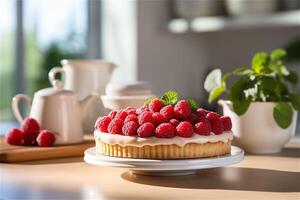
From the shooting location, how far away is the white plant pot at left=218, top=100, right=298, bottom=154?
61.4 inches

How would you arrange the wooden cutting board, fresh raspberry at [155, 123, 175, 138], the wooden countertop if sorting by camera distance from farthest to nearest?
1. the wooden cutting board
2. fresh raspberry at [155, 123, 175, 138]
3. the wooden countertop

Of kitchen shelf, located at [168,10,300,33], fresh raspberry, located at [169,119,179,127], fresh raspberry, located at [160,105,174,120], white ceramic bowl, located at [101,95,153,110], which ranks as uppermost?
kitchen shelf, located at [168,10,300,33]

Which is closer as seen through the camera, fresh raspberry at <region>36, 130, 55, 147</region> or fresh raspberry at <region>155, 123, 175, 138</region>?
fresh raspberry at <region>155, 123, 175, 138</region>

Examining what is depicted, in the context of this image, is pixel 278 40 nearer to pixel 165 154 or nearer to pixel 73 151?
pixel 73 151

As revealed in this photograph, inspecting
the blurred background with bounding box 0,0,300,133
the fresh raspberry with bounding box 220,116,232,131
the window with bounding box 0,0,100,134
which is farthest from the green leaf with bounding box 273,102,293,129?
the window with bounding box 0,0,100,134

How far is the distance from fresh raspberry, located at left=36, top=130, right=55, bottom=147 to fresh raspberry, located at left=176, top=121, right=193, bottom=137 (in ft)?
1.52

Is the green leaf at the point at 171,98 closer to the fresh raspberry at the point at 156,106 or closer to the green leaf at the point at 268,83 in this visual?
the fresh raspberry at the point at 156,106

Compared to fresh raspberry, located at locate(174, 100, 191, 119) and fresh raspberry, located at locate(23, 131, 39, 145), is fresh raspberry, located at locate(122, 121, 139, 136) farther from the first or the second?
fresh raspberry, located at locate(23, 131, 39, 145)

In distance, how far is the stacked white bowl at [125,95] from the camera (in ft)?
5.66

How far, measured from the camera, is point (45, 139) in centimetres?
156

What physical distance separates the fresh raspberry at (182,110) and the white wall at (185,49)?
7.26 ft

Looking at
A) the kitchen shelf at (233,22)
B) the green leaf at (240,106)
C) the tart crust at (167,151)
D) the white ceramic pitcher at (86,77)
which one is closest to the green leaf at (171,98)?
the tart crust at (167,151)

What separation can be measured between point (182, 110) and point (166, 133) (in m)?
0.06

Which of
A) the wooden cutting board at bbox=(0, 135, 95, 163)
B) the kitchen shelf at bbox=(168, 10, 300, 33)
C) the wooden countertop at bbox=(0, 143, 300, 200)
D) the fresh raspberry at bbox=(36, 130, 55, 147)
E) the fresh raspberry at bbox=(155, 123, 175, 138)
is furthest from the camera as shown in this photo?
the kitchen shelf at bbox=(168, 10, 300, 33)
